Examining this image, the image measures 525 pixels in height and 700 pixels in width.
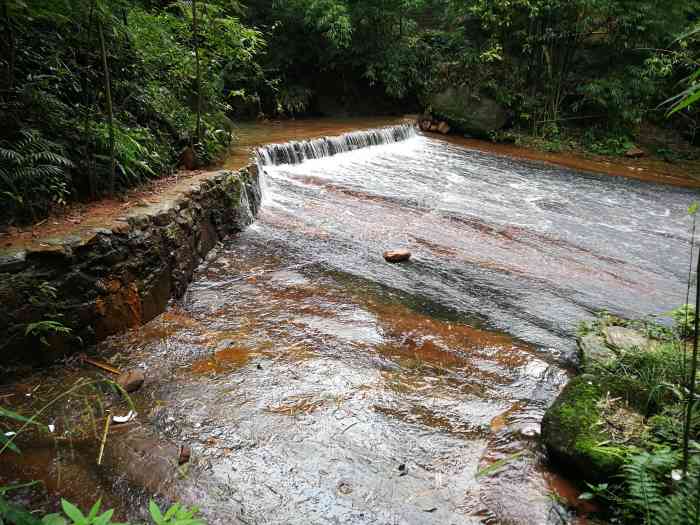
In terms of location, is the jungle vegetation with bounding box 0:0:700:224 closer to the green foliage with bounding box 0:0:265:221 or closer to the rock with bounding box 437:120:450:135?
the green foliage with bounding box 0:0:265:221

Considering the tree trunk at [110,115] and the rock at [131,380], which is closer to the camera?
the rock at [131,380]

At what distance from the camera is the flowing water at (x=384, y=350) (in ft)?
7.82

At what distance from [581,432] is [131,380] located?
8.65ft

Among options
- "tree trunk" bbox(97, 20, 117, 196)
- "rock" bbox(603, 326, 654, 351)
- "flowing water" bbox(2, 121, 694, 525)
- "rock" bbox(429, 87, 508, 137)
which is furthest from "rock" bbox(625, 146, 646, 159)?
"tree trunk" bbox(97, 20, 117, 196)

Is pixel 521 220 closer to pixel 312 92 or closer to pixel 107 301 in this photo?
pixel 107 301

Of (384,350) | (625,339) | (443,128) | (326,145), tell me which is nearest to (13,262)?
(384,350)

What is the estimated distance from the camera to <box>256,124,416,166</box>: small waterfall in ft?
28.6

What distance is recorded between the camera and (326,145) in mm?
10086

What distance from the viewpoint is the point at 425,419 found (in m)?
2.88

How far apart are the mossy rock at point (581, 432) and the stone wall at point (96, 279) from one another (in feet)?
9.79

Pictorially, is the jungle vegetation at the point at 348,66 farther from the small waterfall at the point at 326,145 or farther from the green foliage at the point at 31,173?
the small waterfall at the point at 326,145

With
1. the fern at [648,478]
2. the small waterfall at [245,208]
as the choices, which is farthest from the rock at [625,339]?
the small waterfall at [245,208]

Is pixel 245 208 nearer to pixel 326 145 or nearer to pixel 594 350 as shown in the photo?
pixel 594 350

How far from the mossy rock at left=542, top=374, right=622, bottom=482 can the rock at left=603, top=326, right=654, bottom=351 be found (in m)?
0.84
